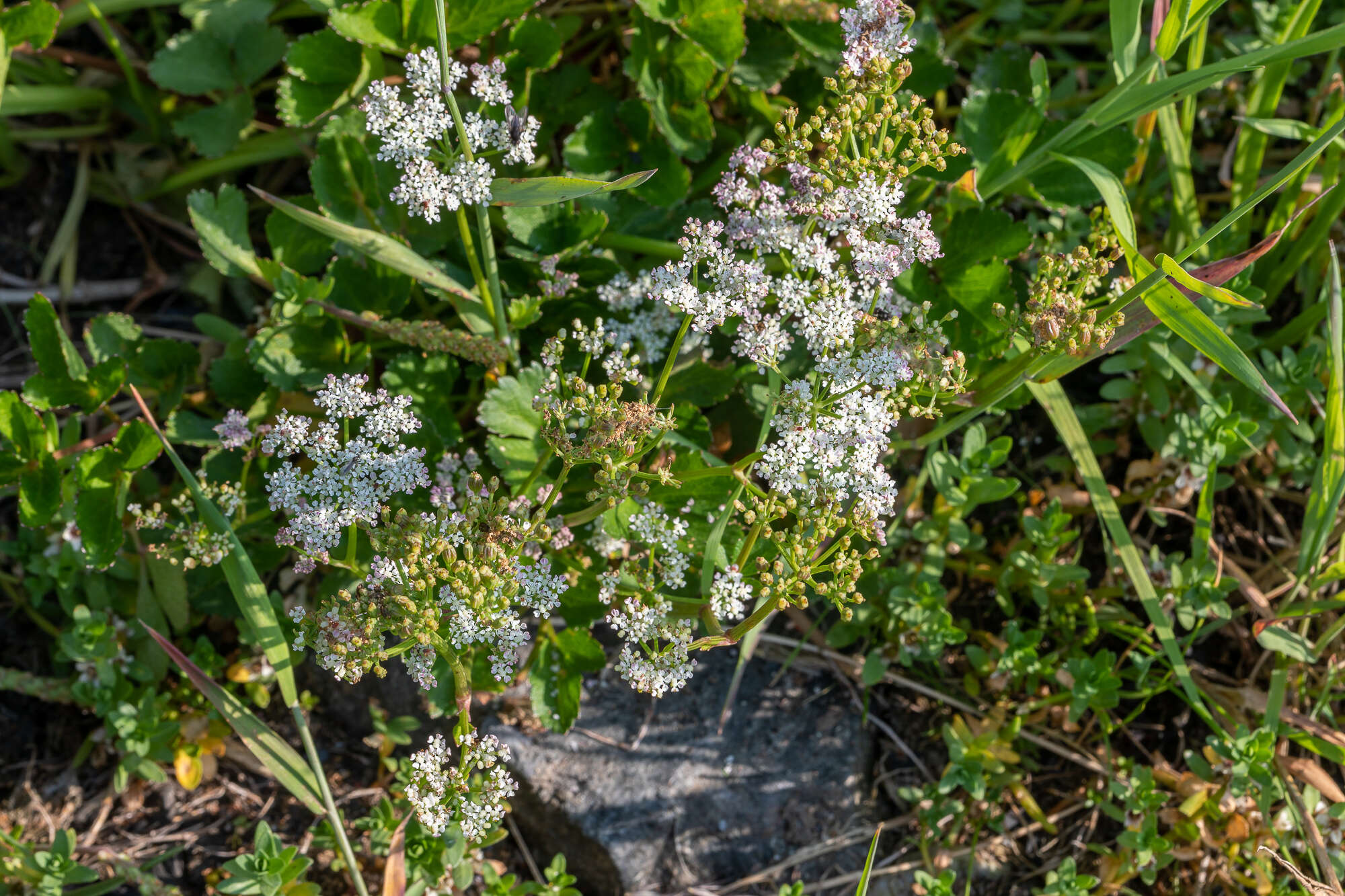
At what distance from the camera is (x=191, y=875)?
11.2 feet

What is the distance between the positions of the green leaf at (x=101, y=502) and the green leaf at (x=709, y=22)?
205 cm

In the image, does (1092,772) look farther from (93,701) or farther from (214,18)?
(214,18)

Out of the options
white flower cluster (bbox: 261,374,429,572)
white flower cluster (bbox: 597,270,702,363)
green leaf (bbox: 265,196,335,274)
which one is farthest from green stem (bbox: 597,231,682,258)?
white flower cluster (bbox: 261,374,429,572)

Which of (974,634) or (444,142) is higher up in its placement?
(444,142)

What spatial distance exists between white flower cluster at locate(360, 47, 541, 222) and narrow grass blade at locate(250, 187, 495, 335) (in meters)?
0.32

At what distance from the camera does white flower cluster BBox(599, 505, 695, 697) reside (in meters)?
2.28

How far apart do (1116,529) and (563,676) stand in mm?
1791

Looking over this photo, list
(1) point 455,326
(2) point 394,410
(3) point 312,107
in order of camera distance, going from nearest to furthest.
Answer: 1. (2) point 394,410
2. (3) point 312,107
3. (1) point 455,326

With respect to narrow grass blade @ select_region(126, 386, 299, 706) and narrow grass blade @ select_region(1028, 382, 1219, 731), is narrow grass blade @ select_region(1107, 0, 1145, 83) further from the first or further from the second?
narrow grass blade @ select_region(126, 386, 299, 706)

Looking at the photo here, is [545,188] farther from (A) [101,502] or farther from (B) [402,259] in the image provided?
(A) [101,502]

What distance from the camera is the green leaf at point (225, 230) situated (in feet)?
10.1

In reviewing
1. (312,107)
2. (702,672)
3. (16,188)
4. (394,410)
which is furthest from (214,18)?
(702,672)

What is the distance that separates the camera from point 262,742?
287cm

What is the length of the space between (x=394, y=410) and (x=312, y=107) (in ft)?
4.20
